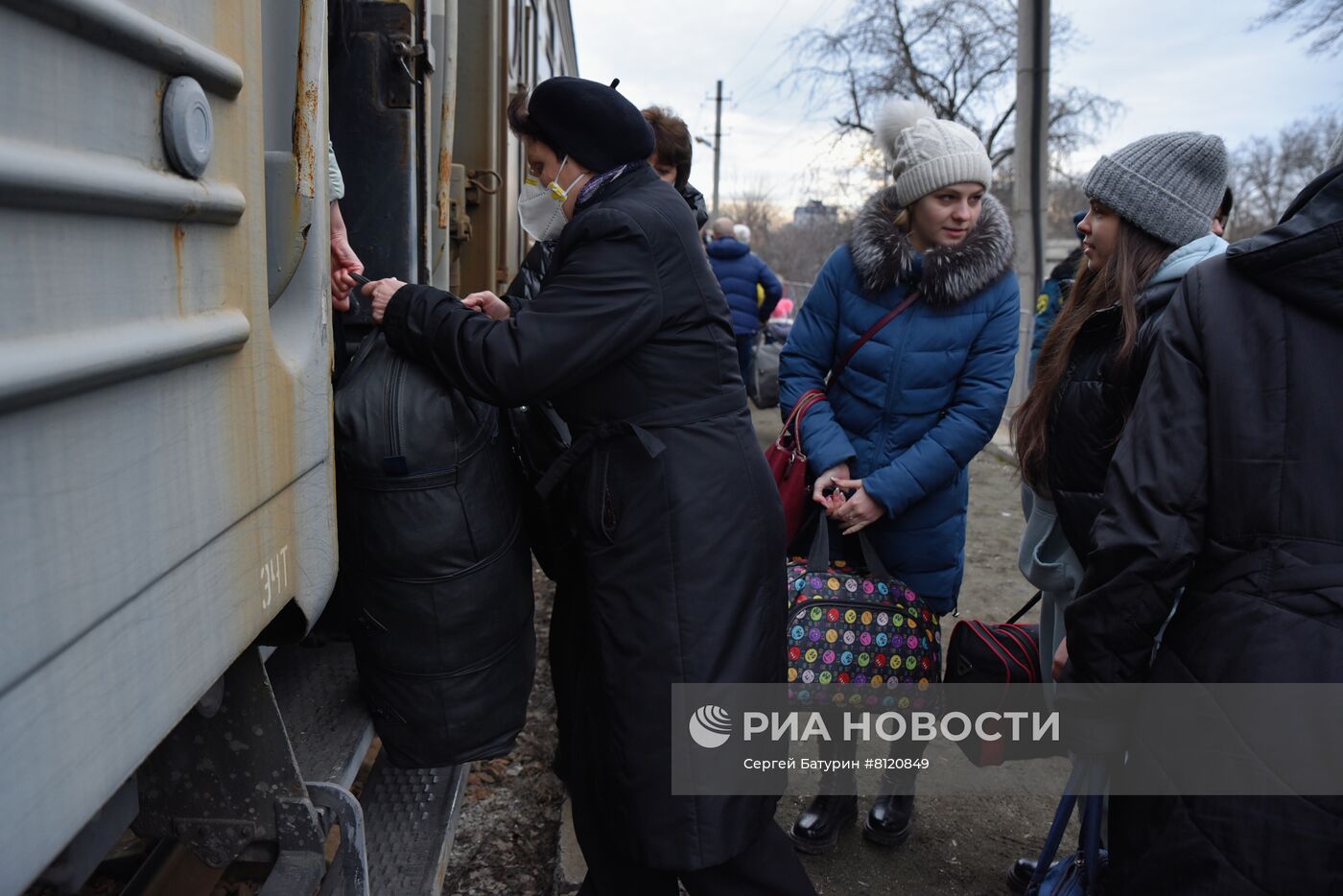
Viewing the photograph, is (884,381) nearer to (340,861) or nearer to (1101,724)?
(1101,724)

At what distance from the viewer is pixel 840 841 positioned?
2.96 meters

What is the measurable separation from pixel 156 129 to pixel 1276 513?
60.9 inches

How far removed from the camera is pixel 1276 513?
5.10ft

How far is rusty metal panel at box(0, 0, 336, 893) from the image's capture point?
799 mm

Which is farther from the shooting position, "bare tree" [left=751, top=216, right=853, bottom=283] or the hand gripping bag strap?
"bare tree" [left=751, top=216, right=853, bottom=283]

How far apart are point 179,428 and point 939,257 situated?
2015mm

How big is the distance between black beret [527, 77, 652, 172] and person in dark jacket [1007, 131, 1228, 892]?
984 mm

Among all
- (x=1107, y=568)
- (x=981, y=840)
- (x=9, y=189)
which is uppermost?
(x=9, y=189)

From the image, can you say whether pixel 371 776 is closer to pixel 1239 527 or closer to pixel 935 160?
pixel 1239 527

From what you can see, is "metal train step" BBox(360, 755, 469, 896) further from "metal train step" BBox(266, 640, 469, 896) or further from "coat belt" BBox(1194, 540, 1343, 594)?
"coat belt" BBox(1194, 540, 1343, 594)

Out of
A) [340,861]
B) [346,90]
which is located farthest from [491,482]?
[346,90]

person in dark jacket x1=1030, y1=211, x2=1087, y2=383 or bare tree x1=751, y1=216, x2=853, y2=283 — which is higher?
bare tree x1=751, y1=216, x2=853, y2=283

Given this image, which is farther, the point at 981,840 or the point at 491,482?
the point at 981,840

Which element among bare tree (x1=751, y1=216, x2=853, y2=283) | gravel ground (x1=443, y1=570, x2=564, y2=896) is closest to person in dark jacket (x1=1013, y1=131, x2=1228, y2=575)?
gravel ground (x1=443, y1=570, x2=564, y2=896)
